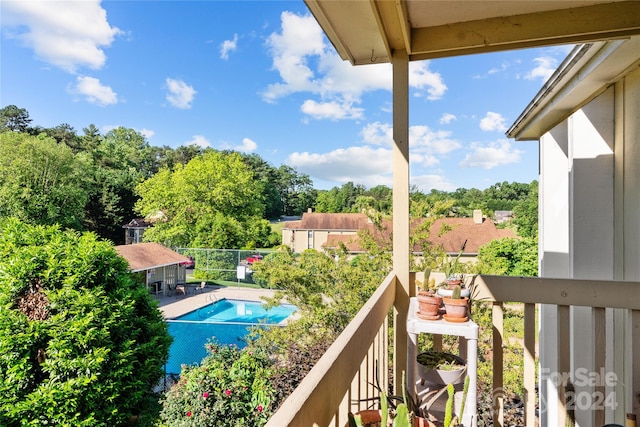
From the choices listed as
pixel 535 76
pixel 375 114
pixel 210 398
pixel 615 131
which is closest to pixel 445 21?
pixel 615 131

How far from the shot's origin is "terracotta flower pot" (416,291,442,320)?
1341mm

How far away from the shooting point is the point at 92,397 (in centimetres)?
385

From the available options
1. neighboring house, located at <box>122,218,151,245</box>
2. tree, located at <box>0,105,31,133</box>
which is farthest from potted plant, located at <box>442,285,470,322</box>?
tree, located at <box>0,105,31,133</box>

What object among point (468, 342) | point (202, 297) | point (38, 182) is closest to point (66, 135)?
point (38, 182)

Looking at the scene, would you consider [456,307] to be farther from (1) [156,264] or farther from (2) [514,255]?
(1) [156,264]

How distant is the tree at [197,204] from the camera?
18.2 m

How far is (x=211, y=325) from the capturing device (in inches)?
439

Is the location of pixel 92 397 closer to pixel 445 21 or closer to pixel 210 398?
pixel 210 398

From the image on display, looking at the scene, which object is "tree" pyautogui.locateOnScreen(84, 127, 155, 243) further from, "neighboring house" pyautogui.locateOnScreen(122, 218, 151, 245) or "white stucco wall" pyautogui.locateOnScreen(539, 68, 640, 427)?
"white stucco wall" pyautogui.locateOnScreen(539, 68, 640, 427)

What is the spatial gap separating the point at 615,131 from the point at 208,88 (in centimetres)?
3145

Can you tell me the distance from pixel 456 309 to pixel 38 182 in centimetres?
1958

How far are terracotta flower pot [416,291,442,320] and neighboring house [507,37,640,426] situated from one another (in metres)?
0.53

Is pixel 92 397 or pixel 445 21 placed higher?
pixel 445 21

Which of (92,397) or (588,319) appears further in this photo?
(92,397)
